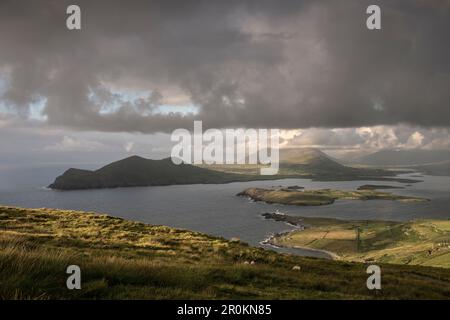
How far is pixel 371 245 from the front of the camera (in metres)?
193

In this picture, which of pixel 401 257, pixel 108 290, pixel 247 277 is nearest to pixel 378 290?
pixel 247 277

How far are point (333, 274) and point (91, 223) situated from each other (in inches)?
1287

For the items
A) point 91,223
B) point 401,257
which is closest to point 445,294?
point 91,223

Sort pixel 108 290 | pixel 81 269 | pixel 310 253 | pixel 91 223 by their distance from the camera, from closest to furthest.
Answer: pixel 108 290 < pixel 81 269 < pixel 91 223 < pixel 310 253

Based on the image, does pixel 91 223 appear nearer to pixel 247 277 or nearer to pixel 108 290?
pixel 247 277

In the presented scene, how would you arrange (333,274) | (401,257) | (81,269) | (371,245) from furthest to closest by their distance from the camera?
(371,245), (401,257), (333,274), (81,269)

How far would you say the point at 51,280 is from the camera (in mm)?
12797

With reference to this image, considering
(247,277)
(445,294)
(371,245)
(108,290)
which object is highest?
(108,290)
